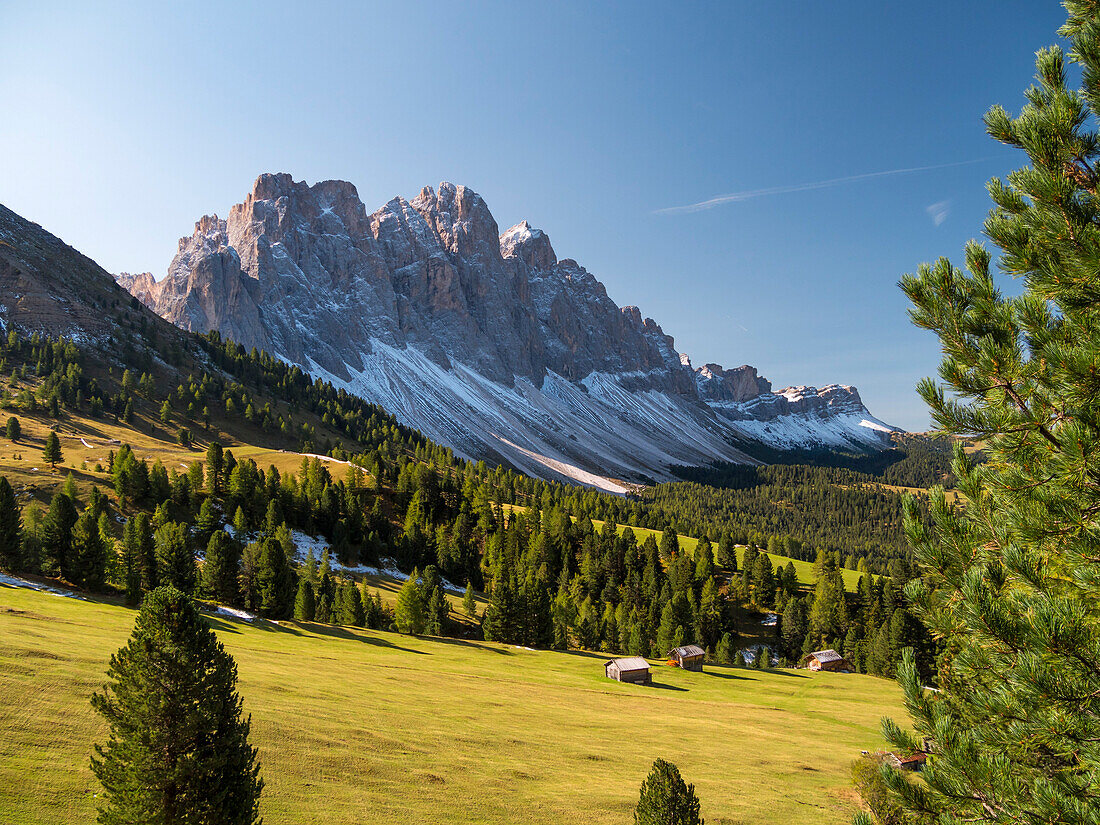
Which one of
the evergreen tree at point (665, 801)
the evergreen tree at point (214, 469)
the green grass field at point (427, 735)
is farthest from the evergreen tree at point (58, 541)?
the evergreen tree at point (665, 801)

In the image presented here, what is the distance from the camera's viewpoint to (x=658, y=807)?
1662 cm

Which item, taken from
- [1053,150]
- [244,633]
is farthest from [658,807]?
[244,633]

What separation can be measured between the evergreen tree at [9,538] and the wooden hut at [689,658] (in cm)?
7253

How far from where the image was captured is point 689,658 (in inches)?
2771

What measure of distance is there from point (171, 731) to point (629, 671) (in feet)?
167

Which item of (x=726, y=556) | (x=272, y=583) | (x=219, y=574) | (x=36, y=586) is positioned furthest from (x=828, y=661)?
(x=36, y=586)

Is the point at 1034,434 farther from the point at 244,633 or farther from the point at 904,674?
the point at 244,633

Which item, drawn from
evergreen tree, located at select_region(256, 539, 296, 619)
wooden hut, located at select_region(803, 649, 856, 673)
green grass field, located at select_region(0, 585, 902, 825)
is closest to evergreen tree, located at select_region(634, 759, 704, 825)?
green grass field, located at select_region(0, 585, 902, 825)

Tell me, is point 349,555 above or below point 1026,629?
below

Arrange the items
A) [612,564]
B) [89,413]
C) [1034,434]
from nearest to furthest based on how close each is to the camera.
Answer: [1034,434]
[612,564]
[89,413]

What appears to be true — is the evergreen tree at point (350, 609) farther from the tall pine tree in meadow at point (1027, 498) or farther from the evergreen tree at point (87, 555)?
the tall pine tree in meadow at point (1027, 498)

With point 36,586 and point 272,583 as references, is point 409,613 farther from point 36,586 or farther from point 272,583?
point 36,586

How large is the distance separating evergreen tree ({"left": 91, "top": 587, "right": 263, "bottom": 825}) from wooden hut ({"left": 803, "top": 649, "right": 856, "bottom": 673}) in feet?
268

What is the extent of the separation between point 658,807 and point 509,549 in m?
85.0
